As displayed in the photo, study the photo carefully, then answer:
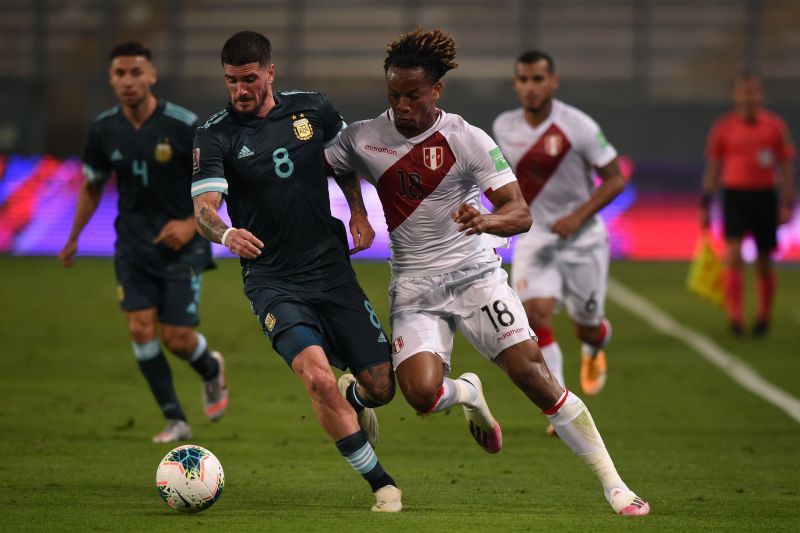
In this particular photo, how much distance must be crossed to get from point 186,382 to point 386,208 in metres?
5.00

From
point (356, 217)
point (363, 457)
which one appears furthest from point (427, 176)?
point (363, 457)

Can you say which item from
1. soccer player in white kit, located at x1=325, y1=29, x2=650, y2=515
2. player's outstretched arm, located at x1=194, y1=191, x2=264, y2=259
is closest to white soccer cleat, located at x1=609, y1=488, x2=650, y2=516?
soccer player in white kit, located at x1=325, y1=29, x2=650, y2=515

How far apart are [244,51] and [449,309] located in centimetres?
158

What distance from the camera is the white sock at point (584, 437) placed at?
6547 mm

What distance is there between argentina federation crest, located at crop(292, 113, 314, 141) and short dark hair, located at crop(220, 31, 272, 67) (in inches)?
13.8

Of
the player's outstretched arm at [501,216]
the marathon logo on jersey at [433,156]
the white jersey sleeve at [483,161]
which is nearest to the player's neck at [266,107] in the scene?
the marathon logo on jersey at [433,156]

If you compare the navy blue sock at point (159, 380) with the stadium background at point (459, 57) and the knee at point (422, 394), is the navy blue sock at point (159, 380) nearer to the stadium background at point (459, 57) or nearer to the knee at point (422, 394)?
the knee at point (422, 394)

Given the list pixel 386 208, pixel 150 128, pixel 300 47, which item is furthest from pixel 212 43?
pixel 386 208

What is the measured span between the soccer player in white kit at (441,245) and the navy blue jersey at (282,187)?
19 centimetres

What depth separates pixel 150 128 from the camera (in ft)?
29.4

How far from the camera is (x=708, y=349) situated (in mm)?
13445

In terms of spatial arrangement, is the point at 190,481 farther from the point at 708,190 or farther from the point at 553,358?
the point at 708,190

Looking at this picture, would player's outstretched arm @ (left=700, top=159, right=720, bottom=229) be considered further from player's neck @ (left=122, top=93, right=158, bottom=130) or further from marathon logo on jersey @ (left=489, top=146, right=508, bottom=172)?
marathon logo on jersey @ (left=489, top=146, right=508, bottom=172)

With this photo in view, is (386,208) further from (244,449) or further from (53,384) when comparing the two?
(53,384)
